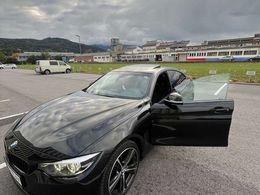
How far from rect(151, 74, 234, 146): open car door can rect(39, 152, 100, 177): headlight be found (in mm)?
1346

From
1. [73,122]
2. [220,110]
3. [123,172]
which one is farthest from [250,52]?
[73,122]

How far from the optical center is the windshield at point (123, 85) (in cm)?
342

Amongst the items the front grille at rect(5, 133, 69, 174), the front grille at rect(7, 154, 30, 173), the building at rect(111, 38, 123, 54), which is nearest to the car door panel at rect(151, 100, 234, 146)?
the front grille at rect(5, 133, 69, 174)

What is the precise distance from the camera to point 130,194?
2.55 metres

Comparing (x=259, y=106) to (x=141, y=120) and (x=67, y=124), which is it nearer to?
(x=141, y=120)

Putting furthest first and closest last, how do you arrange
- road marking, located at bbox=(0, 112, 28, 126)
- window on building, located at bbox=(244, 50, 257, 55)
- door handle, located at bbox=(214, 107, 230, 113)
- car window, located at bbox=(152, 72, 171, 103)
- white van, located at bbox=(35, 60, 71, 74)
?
window on building, located at bbox=(244, 50, 257, 55), white van, located at bbox=(35, 60, 71, 74), road marking, located at bbox=(0, 112, 28, 126), car window, located at bbox=(152, 72, 171, 103), door handle, located at bbox=(214, 107, 230, 113)

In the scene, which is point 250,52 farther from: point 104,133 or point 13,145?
point 13,145

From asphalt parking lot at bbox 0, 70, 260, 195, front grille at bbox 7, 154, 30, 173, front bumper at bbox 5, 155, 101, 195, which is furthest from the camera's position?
asphalt parking lot at bbox 0, 70, 260, 195

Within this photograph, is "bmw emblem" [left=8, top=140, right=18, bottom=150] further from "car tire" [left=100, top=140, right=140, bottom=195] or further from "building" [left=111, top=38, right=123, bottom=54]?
"building" [left=111, top=38, right=123, bottom=54]

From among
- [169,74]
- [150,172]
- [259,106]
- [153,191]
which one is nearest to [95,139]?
[153,191]

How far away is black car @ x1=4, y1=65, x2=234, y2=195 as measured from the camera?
1978 mm

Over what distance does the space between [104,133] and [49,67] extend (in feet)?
83.6

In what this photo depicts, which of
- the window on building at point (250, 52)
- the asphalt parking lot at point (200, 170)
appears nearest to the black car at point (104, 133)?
the asphalt parking lot at point (200, 170)

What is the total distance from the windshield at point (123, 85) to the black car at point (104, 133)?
18 millimetres
